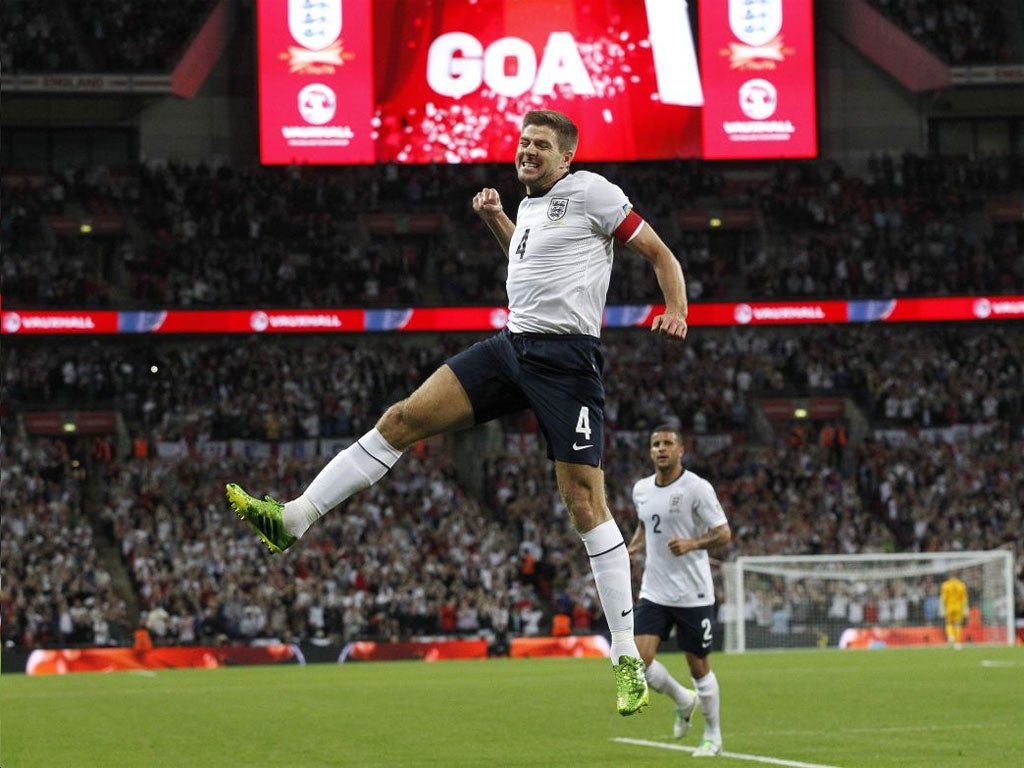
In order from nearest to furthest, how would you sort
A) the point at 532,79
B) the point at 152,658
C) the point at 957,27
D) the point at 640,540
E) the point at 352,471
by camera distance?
the point at 352,471 → the point at 640,540 → the point at 152,658 → the point at 532,79 → the point at 957,27

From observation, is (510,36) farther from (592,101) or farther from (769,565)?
(769,565)

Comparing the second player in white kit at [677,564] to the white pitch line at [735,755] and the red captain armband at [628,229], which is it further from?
the red captain armband at [628,229]

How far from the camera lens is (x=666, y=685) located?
12523mm

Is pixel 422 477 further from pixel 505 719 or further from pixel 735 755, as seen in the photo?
pixel 735 755

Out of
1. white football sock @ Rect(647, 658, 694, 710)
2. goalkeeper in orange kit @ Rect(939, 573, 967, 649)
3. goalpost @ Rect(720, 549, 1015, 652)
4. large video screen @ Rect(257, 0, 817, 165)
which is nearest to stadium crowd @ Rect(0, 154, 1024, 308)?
large video screen @ Rect(257, 0, 817, 165)

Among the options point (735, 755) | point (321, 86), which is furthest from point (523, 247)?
point (321, 86)

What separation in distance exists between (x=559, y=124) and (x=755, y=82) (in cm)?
3931

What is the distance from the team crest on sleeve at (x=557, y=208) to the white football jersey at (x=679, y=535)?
514 cm

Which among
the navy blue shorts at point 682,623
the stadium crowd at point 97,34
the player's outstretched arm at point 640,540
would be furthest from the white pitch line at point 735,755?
the stadium crowd at point 97,34

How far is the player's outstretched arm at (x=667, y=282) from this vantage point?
7.77 meters

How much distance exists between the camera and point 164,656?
101ft

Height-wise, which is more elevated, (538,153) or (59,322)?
(59,322)

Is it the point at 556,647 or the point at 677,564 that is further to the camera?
the point at 556,647

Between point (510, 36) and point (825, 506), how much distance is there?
1590 cm
